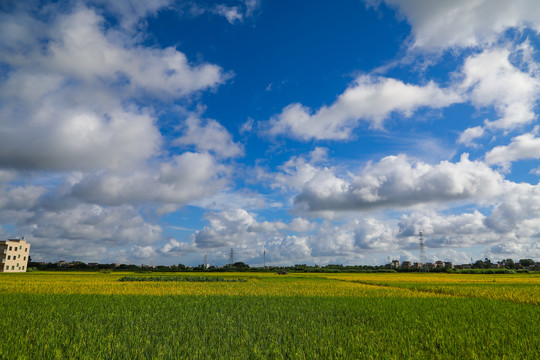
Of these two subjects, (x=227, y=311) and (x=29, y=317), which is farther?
(x=227, y=311)

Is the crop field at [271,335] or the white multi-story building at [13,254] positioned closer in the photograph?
the crop field at [271,335]

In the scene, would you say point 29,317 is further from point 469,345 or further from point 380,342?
point 469,345

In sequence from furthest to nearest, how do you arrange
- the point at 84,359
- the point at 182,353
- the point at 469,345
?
the point at 469,345, the point at 182,353, the point at 84,359

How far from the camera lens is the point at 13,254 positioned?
89.8 metres

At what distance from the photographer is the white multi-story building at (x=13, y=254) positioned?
86.0 meters

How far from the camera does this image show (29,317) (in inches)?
481

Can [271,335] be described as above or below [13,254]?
below

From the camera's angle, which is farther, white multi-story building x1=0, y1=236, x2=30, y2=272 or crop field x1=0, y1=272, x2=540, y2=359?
white multi-story building x1=0, y1=236, x2=30, y2=272

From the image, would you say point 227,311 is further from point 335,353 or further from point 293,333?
point 335,353

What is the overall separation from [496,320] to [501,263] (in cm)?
22275

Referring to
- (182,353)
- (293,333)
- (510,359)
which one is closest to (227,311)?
→ (293,333)

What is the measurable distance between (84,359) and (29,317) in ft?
25.0

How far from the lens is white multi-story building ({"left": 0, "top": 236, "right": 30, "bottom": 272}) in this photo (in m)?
86.0

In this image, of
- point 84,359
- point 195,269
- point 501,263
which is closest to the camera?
point 84,359
